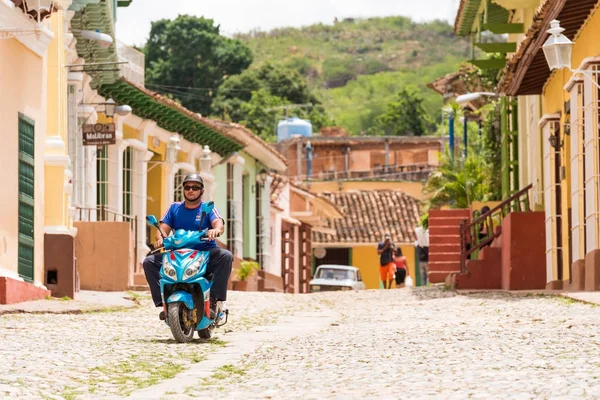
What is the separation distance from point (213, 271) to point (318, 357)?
9.20ft

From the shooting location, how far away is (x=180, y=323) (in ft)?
42.9

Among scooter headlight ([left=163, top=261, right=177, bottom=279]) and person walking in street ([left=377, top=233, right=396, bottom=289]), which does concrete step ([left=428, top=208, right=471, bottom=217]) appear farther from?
scooter headlight ([left=163, top=261, right=177, bottom=279])

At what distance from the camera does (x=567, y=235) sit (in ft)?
77.5

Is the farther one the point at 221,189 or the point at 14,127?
the point at 221,189

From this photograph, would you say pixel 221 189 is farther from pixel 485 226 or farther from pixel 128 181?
pixel 485 226

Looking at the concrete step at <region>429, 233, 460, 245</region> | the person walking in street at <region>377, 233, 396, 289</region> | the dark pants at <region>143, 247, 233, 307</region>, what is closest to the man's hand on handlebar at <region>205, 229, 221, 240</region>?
the dark pants at <region>143, 247, 233, 307</region>

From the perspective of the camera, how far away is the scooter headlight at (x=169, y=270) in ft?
43.0

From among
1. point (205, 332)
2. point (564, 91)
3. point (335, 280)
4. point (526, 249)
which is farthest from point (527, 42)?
point (335, 280)

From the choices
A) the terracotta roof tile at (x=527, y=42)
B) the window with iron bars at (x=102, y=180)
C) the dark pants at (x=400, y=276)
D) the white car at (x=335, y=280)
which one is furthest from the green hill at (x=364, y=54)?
the terracotta roof tile at (x=527, y=42)

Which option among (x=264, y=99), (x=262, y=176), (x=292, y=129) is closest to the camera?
(x=262, y=176)

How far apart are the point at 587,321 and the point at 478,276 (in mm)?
14832

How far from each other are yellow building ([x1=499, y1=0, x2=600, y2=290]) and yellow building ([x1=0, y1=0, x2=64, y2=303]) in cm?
678

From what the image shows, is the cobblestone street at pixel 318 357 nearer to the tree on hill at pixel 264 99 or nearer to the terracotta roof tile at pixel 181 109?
the terracotta roof tile at pixel 181 109

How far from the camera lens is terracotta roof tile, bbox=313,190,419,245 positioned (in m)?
60.0
